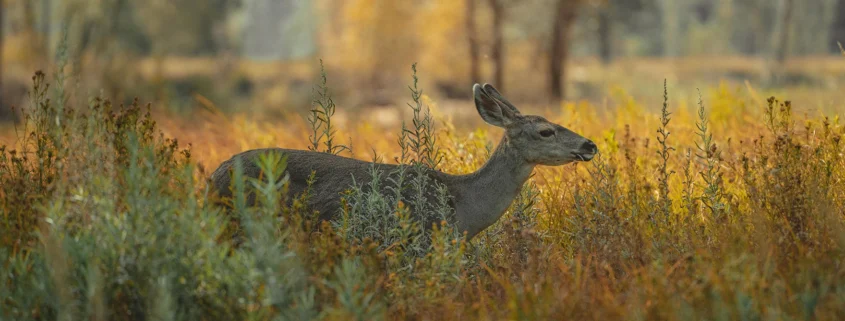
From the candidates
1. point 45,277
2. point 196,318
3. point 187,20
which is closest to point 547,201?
point 196,318

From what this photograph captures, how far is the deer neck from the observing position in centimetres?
524

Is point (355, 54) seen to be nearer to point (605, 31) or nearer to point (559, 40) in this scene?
point (559, 40)

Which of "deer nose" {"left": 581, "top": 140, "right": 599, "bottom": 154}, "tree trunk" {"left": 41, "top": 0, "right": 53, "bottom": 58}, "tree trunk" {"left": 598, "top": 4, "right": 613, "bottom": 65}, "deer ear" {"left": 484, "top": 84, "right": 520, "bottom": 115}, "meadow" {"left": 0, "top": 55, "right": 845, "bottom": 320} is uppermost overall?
→ "tree trunk" {"left": 598, "top": 4, "right": 613, "bottom": 65}

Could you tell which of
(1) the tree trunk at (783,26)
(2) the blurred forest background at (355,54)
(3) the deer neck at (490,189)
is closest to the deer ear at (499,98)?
(3) the deer neck at (490,189)

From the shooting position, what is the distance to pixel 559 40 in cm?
2355

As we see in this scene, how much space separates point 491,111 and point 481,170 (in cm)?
37

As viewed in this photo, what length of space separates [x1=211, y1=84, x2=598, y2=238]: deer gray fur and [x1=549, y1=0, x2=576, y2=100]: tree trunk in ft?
58.5

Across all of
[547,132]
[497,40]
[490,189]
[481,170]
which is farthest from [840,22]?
[490,189]

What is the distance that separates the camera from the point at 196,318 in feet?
12.5

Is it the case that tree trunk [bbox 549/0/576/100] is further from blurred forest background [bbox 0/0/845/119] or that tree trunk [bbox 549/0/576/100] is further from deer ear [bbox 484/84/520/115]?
deer ear [bbox 484/84/520/115]

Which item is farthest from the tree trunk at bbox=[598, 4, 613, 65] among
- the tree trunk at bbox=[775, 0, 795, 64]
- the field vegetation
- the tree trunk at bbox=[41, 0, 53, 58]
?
the field vegetation

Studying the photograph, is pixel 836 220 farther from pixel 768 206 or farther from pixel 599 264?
pixel 599 264

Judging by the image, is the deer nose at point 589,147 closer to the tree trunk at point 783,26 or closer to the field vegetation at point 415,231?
the field vegetation at point 415,231

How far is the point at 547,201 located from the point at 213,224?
111 inches
